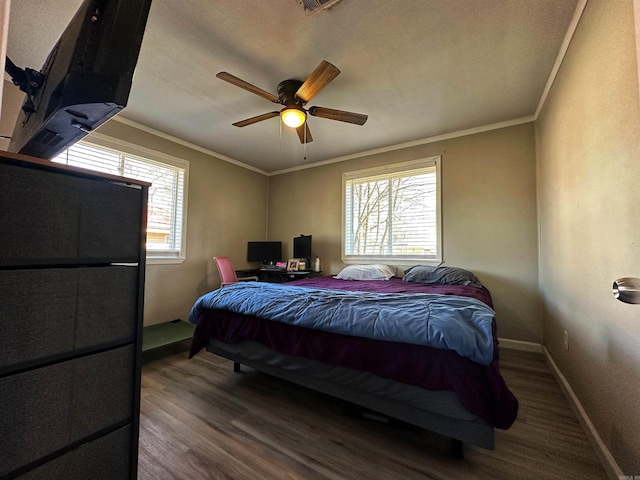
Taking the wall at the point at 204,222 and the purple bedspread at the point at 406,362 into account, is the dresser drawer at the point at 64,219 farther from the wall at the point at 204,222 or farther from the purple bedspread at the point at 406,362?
the wall at the point at 204,222

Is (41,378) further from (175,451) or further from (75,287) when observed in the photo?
(175,451)

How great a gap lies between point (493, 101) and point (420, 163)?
1.08 m

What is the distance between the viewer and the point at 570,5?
1659 mm

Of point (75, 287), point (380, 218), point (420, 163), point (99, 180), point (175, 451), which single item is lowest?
point (175, 451)

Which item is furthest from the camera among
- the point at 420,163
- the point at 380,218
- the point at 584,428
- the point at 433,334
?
the point at 380,218

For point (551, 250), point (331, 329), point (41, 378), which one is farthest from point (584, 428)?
point (41, 378)

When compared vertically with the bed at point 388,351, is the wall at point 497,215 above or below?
above

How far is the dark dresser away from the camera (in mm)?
664

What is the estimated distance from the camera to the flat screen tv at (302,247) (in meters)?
4.36

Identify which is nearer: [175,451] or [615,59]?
[615,59]

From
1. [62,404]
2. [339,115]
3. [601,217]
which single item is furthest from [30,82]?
[601,217]

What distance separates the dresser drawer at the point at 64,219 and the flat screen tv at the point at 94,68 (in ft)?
0.57

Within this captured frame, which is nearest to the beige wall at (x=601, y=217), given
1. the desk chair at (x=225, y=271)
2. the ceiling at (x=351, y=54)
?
the ceiling at (x=351, y=54)

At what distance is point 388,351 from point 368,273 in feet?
6.75
